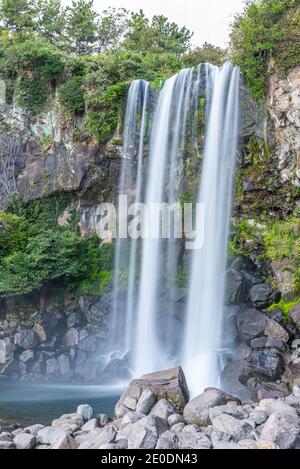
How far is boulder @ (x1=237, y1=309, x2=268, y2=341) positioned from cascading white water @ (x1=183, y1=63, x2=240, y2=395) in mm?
813

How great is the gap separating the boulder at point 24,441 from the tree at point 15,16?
2289 centimetres

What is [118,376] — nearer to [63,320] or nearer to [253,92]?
[63,320]

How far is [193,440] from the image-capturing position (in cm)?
627

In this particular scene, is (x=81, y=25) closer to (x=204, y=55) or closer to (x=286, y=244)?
(x=204, y=55)

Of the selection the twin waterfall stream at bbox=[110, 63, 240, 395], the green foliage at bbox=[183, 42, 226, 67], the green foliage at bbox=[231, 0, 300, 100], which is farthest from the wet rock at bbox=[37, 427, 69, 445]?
the green foliage at bbox=[183, 42, 226, 67]

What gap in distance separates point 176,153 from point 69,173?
13.3 feet

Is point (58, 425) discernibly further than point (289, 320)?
No

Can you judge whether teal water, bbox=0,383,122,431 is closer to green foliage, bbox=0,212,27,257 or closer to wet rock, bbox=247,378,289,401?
wet rock, bbox=247,378,289,401

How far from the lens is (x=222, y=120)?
1488cm

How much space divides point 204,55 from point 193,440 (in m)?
→ 18.9

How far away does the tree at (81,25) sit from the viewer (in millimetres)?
25422

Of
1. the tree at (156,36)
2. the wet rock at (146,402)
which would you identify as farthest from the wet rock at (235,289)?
the tree at (156,36)

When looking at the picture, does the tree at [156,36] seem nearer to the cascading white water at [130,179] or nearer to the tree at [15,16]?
the tree at [15,16]

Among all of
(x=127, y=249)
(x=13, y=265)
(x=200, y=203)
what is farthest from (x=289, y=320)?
(x=13, y=265)
